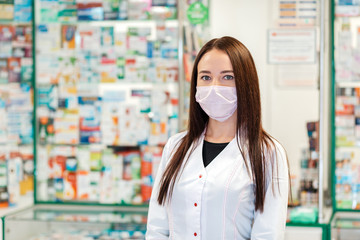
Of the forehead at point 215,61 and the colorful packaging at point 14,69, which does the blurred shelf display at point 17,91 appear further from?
the forehead at point 215,61

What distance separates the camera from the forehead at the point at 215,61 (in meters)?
2.24

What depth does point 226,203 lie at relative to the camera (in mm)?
2154

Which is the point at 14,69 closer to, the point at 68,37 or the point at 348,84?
the point at 68,37

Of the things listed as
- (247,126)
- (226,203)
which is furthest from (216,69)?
(226,203)

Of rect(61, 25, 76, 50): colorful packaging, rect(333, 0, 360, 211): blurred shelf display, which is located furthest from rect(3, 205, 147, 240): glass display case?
rect(333, 0, 360, 211): blurred shelf display

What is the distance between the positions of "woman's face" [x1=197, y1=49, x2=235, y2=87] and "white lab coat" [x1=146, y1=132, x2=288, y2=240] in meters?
0.26

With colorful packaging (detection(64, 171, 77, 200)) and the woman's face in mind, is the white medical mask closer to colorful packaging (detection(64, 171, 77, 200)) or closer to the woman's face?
the woman's face

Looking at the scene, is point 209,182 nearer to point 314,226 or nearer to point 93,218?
point 314,226

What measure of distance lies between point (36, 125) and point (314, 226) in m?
2.34

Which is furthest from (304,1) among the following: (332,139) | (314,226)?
(314,226)

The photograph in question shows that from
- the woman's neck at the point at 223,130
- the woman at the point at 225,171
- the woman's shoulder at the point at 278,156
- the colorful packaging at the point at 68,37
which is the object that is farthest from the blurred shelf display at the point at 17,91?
the woman's shoulder at the point at 278,156

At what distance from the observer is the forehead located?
224cm

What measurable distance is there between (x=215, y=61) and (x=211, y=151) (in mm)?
396

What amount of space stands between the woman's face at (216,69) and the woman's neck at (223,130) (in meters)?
0.17
